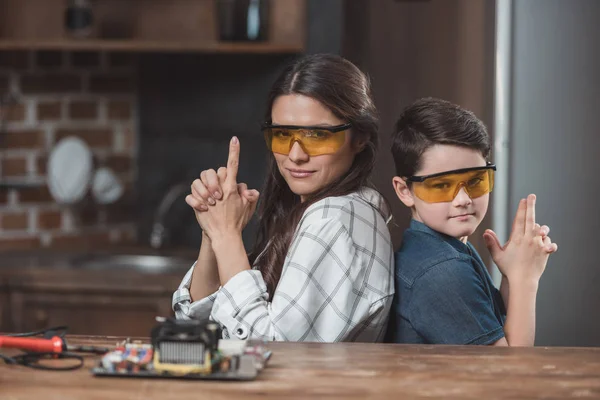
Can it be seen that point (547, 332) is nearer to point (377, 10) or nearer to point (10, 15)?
point (377, 10)

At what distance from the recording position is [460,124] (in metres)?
1.84

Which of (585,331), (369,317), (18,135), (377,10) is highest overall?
(377,10)

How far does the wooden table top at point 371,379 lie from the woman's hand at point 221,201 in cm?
43

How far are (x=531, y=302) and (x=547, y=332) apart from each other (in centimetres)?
93

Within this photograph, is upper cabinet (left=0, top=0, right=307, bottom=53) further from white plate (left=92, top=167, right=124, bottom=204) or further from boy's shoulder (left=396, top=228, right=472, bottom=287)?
boy's shoulder (left=396, top=228, right=472, bottom=287)

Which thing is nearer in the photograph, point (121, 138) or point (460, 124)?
point (460, 124)

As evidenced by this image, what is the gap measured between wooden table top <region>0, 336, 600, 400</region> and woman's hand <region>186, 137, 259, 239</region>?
0.43 m

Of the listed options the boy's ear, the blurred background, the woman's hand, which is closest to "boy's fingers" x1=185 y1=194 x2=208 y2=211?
the woman's hand

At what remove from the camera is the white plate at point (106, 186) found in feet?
12.0

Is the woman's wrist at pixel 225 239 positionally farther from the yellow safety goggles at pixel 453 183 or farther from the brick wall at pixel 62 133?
the brick wall at pixel 62 133

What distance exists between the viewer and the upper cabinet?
3365 millimetres

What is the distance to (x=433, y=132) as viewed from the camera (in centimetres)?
185

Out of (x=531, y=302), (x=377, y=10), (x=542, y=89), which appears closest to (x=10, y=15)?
(x=377, y=10)

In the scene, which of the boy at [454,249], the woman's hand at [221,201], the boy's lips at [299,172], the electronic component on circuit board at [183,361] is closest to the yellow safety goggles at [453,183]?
the boy at [454,249]
